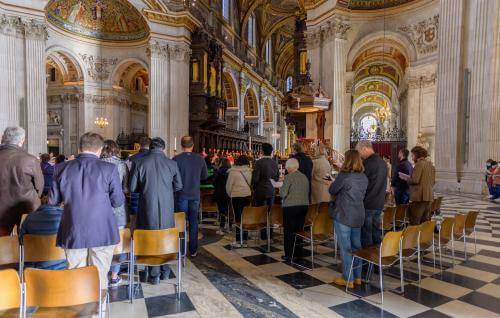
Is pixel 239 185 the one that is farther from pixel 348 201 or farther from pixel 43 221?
pixel 43 221

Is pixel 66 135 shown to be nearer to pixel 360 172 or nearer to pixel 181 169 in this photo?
pixel 181 169

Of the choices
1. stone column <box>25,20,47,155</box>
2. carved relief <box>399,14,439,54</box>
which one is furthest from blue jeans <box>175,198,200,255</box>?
carved relief <box>399,14,439,54</box>

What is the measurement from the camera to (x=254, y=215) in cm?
487

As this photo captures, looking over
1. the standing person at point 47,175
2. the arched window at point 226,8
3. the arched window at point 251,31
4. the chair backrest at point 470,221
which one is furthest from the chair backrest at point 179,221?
the arched window at point 251,31

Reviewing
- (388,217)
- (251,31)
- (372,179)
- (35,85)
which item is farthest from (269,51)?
(372,179)

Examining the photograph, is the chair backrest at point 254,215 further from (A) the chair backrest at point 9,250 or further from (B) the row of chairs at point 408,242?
Answer: (A) the chair backrest at point 9,250

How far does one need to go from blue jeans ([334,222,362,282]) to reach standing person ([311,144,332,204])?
159 cm

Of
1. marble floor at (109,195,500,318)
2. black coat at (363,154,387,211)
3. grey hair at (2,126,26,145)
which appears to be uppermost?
grey hair at (2,126,26,145)

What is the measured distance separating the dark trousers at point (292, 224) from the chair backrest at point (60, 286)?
110 inches

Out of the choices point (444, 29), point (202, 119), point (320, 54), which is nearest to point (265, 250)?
point (444, 29)

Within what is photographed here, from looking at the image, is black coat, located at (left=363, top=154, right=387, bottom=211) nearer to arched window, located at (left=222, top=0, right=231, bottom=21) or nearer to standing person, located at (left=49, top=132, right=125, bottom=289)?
standing person, located at (left=49, top=132, right=125, bottom=289)

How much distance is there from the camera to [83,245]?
2465 mm

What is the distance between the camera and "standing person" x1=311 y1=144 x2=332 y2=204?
17.4ft

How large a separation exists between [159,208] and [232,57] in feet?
71.8
